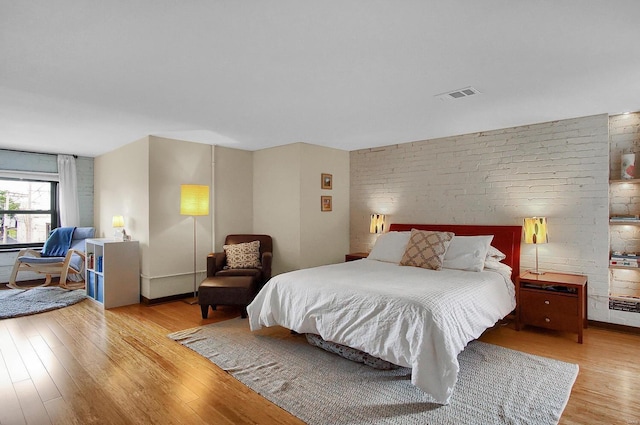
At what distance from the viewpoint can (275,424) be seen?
209 centimetres

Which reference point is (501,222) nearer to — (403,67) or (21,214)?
(403,67)

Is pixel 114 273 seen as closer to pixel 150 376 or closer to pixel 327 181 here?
pixel 150 376

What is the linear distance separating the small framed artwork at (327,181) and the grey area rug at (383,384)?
2725 millimetres

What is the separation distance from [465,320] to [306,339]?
1503mm

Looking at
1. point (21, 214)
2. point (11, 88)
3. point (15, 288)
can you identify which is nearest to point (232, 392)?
point (11, 88)

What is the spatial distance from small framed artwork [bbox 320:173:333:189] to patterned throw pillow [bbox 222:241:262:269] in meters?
1.45

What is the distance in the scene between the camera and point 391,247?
444cm

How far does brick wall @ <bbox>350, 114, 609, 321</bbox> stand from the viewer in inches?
147

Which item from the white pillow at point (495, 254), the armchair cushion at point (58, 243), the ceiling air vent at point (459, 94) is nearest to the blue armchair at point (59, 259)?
the armchair cushion at point (58, 243)

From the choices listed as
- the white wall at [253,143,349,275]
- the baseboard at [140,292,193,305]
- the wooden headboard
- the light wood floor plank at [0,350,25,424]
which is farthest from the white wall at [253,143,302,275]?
the light wood floor plank at [0,350,25,424]

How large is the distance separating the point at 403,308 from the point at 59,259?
5697mm

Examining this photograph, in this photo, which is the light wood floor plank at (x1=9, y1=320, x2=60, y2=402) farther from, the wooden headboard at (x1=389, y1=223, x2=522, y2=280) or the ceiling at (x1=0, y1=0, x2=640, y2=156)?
the wooden headboard at (x1=389, y1=223, x2=522, y2=280)

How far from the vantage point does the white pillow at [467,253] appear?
12.3ft

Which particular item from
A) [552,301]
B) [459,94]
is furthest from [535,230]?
[459,94]
